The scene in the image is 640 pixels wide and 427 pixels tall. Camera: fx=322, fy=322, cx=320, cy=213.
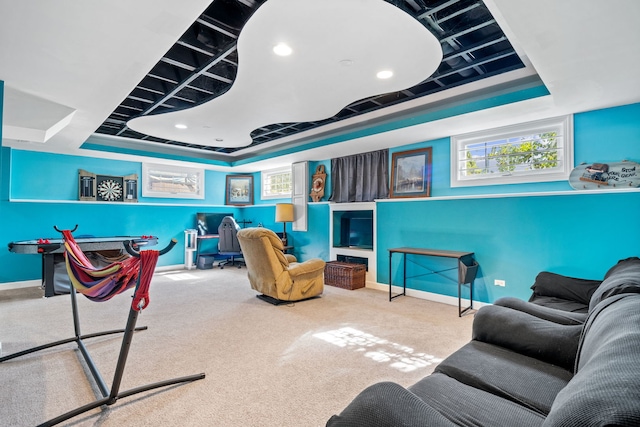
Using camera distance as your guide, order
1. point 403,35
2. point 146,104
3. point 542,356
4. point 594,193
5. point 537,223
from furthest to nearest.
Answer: point 146,104 < point 537,223 < point 594,193 < point 403,35 < point 542,356

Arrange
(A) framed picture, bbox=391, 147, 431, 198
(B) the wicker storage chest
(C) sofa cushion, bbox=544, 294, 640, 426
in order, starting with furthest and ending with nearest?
1. (B) the wicker storage chest
2. (A) framed picture, bbox=391, 147, 431, 198
3. (C) sofa cushion, bbox=544, 294, 640, 426

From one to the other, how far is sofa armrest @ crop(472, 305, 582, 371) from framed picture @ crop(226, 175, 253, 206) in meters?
7.11

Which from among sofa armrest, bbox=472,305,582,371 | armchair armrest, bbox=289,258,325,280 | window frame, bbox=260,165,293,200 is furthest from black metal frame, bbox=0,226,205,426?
window frame, bbox=260,165,293,200

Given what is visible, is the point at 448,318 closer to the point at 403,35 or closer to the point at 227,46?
the point at 403,35

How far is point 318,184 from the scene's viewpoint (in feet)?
21.9

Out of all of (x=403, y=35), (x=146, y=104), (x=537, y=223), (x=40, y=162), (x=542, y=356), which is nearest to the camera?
(x=542, y=356)

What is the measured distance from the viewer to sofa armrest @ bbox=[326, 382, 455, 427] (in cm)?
90

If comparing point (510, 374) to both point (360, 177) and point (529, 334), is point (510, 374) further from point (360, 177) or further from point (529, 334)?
point (360, 177)

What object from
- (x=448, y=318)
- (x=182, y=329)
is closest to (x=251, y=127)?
(x=182, y=329)

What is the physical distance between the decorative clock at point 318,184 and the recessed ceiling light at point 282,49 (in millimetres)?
3902

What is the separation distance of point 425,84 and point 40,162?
21.6 feet

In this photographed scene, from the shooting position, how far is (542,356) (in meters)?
1.66

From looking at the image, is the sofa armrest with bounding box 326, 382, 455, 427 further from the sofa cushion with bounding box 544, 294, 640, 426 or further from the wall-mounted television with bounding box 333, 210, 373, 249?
the wall-mounted television with bounding box 333, 210, 373, 249

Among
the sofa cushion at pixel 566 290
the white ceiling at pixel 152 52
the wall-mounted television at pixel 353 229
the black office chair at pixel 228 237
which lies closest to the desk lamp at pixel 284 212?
the black office chair at pixel 228 237
